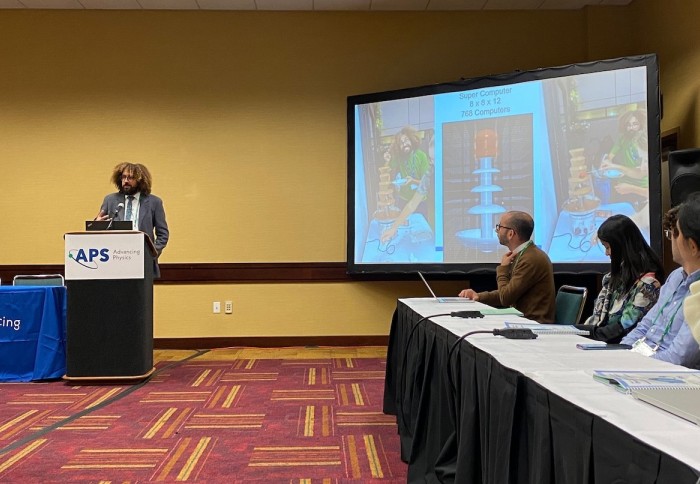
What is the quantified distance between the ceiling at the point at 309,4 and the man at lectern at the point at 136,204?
1863 millimetres

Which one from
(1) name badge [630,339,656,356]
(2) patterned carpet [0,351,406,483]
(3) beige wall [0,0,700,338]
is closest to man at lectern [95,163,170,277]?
(2) patterned carpet [0,351,406,483]

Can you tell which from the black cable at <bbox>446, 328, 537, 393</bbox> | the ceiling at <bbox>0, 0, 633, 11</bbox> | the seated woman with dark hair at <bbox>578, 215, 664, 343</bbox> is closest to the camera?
the black cable at <bbox>446, 328, 537, 393</bbox>

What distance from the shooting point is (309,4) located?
5230mm

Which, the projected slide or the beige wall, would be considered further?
the beige wall

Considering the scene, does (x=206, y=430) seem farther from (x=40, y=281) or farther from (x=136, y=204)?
(x=40, y=281)

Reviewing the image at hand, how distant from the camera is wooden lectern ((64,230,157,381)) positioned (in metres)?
3.62

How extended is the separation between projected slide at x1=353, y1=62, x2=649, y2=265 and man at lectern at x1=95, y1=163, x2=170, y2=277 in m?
1.73

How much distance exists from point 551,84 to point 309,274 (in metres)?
2.49

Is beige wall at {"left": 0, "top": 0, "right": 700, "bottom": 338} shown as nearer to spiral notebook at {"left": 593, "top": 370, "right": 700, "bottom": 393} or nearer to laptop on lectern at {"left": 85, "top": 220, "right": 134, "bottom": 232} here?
laptop on lectern at {"left": 85, "top": 220, "right": 134, "bottom": 232}

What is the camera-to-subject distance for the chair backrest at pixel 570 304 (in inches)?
110

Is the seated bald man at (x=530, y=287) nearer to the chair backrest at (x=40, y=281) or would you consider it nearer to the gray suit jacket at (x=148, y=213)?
the gray suit jacket at (x=148, y=213)

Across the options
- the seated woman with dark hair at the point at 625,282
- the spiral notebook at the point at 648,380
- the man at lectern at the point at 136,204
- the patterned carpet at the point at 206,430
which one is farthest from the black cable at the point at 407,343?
Result: the man at lectern at the point at 136,204

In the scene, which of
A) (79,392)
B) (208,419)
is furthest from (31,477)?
(79,392)

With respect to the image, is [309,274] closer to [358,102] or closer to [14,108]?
[358,102]
